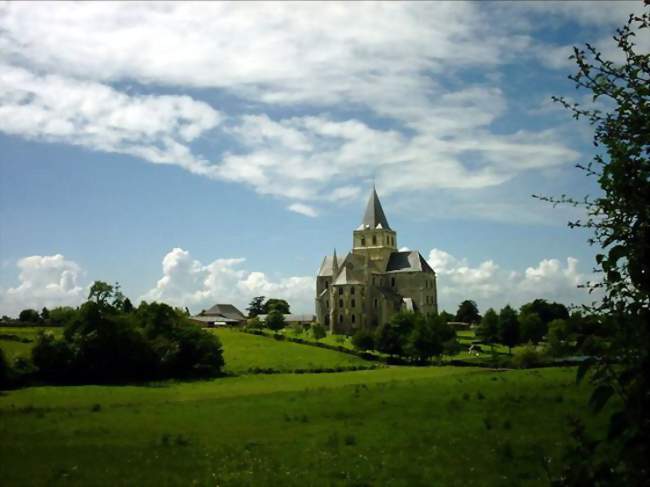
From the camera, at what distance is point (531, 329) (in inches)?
3964

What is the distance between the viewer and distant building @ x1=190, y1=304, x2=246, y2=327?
15275 centimetres

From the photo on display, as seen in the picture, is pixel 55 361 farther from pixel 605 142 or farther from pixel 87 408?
pixel 605 142

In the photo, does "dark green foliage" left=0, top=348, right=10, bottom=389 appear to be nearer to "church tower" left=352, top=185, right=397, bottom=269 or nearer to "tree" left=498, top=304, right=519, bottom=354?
"tree" left=498, top=304, right=519, bottom=354

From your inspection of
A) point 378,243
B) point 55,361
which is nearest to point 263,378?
point 55,361

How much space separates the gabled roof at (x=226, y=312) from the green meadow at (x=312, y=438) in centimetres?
12619

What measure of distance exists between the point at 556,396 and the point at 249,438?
39.8 ft

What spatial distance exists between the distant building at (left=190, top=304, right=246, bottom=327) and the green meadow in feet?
387

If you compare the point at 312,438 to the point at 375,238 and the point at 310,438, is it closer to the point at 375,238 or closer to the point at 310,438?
the point at 310,438

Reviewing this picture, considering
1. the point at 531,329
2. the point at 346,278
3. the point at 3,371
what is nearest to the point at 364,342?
the point at 531,329

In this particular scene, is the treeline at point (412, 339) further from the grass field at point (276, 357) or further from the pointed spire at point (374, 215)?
the pointed spire at point (374, 215)

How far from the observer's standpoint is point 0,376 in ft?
147

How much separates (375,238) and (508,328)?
137 feet

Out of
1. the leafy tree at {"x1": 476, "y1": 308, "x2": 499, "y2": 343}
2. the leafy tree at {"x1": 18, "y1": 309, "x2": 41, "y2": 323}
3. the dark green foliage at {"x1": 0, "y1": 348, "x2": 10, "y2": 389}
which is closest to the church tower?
the leafy tree at {"x1": 476, "y1": 308, "x2": 499, "y2": 343}

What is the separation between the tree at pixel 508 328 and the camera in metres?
99.8
